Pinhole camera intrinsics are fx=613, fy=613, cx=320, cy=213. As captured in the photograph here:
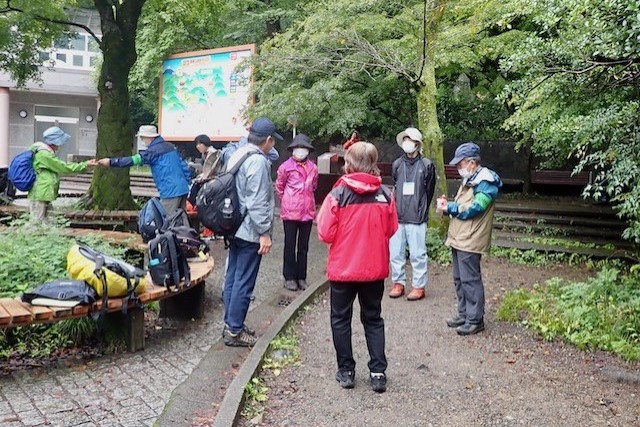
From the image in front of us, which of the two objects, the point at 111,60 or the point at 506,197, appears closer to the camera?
the point at 111,60

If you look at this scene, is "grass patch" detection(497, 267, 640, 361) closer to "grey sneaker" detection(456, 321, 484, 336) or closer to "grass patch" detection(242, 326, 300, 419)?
"grey sneaker" detection(456, 321, 484, 336)

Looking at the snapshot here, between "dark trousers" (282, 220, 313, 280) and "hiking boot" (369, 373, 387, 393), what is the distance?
2998 millimetres

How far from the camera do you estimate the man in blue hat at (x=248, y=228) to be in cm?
503

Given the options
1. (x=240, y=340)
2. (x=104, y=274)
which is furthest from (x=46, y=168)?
(x=240, y=340)

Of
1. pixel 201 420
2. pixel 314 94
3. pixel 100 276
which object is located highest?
pixel 314 94

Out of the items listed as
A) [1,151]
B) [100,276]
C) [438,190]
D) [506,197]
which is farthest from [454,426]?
[1,151]

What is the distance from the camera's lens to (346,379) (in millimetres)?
4445

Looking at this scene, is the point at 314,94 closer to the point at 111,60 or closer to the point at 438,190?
the point at 438,190

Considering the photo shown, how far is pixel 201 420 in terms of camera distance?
3895mm

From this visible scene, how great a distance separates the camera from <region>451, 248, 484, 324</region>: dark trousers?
18.5 ft

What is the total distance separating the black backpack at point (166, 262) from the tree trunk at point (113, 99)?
6.23 metres

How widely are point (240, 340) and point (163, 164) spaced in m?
3.48

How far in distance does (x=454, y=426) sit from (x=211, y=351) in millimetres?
2180

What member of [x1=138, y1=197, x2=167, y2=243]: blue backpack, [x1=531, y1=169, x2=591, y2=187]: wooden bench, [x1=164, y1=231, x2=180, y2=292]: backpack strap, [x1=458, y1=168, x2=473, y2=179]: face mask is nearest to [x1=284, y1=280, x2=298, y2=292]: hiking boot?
[x1=138, y1=197, x2=167, y2=243]: blue backpack
